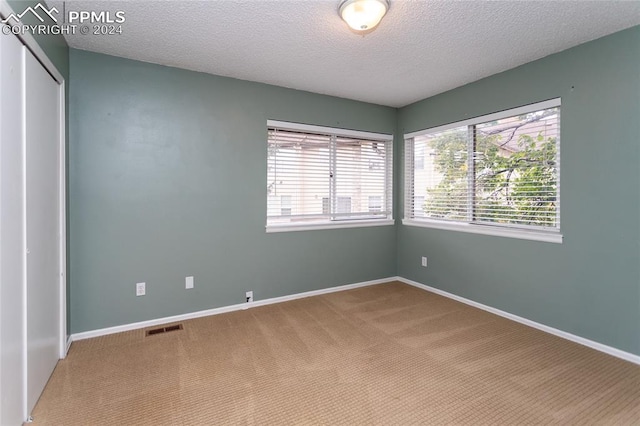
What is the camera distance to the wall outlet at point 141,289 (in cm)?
298

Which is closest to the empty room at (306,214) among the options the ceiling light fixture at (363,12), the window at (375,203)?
the ceiling light fixture at (363,12)

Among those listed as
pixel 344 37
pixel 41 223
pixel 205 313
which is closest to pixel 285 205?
pixel 205 313

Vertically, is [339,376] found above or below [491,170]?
below

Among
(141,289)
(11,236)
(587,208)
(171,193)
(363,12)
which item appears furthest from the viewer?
(171,193)

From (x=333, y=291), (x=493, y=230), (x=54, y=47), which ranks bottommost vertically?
(x=333, y=291)

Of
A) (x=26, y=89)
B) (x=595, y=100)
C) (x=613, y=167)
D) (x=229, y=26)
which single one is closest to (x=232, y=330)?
(x=26, y=89)

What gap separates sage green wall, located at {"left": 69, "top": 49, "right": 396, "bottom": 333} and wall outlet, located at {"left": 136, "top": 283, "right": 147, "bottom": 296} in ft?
0.14

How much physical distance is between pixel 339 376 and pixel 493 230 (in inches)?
91.5

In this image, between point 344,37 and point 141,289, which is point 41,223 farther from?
point 344,37

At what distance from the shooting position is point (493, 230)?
132 inches

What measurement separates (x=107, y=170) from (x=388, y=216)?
3.50m

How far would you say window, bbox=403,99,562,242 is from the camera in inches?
115

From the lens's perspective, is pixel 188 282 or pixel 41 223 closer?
pixel 41 223

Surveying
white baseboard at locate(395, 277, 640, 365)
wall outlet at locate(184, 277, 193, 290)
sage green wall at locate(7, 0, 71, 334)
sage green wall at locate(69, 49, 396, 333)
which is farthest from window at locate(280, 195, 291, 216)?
white baseboard at locate(395, 277, 640, 365)
